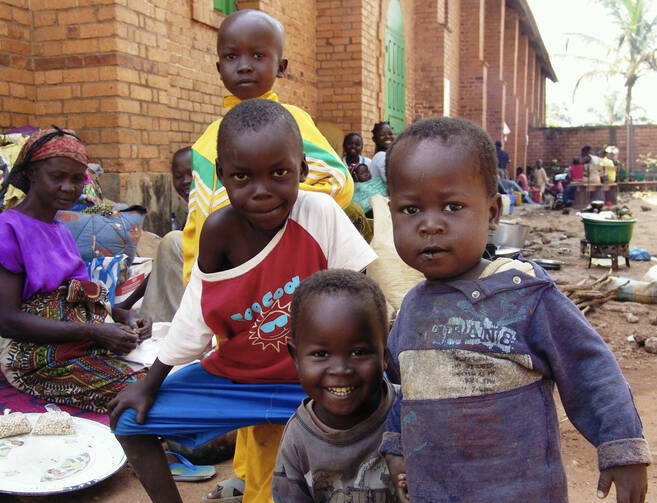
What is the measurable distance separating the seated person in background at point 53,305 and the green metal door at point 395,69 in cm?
917

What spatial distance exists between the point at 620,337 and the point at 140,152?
14.2 ft

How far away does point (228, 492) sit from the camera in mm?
2449

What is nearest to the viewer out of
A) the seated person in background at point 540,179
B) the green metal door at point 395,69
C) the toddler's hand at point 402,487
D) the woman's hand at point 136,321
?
the toddler's hand at point 402,487

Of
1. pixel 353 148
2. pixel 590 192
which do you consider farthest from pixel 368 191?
pixel 590 192

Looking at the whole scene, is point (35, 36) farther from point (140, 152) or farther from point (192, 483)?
point (192, 483)

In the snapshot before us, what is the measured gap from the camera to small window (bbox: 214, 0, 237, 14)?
6.66 meters

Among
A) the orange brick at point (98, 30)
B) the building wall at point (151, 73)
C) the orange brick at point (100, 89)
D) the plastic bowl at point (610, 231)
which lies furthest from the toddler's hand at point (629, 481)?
the plastic bowl at point (610, 231)

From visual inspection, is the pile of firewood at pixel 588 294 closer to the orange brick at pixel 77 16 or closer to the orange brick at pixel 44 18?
the orange brick at pixel 77 16

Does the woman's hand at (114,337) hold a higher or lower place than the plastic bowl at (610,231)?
lower

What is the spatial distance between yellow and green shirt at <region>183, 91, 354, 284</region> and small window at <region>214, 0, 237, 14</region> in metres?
4.89

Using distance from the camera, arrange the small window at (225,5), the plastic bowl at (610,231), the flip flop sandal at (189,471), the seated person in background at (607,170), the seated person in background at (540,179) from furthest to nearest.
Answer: the seated person in background at (540,179)
the seated person in background at (607,170)
the plastic bowl at (610,231)
the small window at (225,5)
the flip flop sandal at (189,471)

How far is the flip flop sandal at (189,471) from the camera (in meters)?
2.73

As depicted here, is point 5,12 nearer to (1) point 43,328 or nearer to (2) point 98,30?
(2) point 98,30

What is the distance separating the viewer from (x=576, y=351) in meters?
1.34
